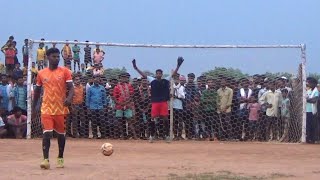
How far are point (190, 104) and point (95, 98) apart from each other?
2611 mm

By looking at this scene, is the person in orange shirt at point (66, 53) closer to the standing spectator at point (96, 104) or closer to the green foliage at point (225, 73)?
the standing spectator at point (96, 104)

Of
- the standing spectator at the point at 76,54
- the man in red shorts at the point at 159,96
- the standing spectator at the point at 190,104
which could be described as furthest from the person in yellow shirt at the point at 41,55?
the standing spectator at the point at 190,104

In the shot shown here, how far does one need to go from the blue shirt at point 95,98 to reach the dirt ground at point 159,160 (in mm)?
1051

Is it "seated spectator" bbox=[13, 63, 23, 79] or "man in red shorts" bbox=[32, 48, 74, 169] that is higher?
"seated spectator" bbox=[13, 63, 23, 79]

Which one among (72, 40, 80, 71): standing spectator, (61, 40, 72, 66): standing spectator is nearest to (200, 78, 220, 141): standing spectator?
(72, 40, 80, 71): standing spectator

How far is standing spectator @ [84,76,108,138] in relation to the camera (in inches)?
655

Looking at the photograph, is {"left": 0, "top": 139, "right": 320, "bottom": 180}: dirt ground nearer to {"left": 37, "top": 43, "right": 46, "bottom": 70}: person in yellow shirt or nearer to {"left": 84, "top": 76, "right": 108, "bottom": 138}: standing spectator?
{"left": 84, "top": 76, "right": 108, "bottom": 138}: standing spectator

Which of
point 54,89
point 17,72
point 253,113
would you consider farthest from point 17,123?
point 54,89

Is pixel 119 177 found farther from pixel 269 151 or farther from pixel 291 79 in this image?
pixel 291 79

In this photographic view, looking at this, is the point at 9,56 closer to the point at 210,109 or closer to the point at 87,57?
the point at 87,57

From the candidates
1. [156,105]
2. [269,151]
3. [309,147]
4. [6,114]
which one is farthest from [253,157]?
[6,114]

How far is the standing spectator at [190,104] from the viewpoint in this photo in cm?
1689

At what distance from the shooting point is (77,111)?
16.8m

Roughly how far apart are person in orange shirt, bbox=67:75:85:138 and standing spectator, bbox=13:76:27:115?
4.44 feet
